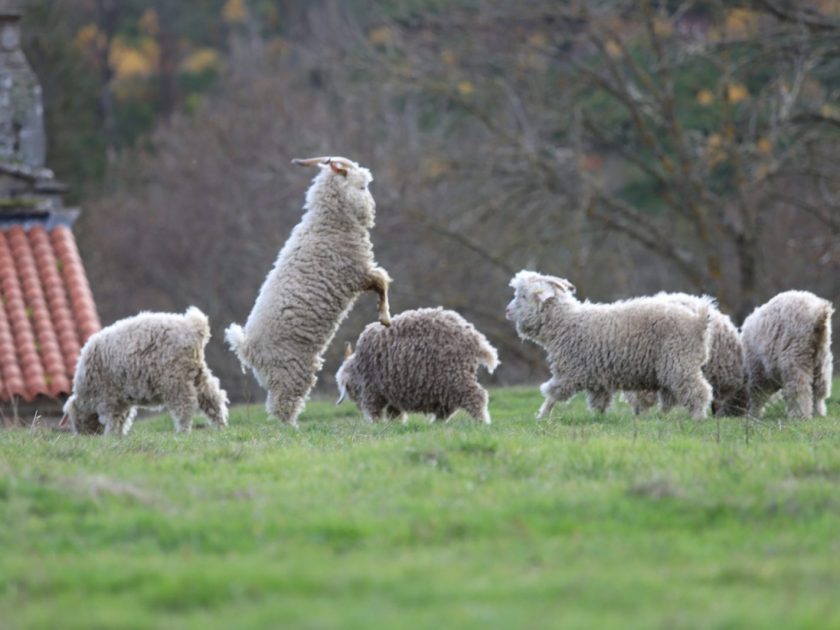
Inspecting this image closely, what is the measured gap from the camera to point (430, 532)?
23.5 feet

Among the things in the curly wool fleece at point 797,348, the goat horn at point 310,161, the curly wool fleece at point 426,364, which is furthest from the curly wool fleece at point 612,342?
the goat horn at point 310,161

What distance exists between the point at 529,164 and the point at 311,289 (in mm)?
11811

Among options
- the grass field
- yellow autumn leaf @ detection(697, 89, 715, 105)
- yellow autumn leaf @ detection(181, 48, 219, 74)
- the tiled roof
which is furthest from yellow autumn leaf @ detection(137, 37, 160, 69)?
the grass field

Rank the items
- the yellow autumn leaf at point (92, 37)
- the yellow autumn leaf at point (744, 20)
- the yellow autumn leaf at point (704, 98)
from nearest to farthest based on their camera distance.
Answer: the yellow autumn leaf at point (744, 20) < the yellow autumn leaf at point (704, 98) < the yellow autumn leaf at point (92, 37)

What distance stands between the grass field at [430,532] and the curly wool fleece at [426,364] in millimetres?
1758

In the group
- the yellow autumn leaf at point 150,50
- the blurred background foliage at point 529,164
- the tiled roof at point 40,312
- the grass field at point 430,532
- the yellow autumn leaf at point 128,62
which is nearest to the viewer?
the grass field at point 430,532

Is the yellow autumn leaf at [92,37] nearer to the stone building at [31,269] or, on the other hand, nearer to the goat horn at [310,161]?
the stone building at [31,269]

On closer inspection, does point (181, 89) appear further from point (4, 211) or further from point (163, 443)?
point (163, 443)

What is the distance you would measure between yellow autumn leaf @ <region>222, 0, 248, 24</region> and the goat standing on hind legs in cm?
4360

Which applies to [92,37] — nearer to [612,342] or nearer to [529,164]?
[529,164]

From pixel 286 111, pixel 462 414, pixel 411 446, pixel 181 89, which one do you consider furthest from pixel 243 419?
pixel 181 89

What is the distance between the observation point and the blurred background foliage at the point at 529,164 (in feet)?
74.7

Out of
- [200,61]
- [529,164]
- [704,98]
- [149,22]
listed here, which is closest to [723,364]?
[529,164]

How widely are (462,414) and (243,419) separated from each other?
272 centimetres
